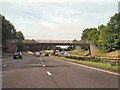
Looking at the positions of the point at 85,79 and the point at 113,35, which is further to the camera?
the point at 113,35

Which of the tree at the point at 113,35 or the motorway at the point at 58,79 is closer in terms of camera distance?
the motorway at the point at 58,79

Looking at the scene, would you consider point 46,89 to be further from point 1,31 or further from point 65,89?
point 1,31

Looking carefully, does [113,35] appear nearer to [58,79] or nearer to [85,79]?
[85,79]

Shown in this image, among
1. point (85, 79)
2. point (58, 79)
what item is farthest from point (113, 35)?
point (58, 79)

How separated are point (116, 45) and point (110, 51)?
6986 mm

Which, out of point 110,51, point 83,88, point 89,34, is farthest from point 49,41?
point 83,88

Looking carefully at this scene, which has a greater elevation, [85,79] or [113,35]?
[113,35]

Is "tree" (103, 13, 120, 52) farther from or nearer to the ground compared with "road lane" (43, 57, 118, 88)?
farther from the ground

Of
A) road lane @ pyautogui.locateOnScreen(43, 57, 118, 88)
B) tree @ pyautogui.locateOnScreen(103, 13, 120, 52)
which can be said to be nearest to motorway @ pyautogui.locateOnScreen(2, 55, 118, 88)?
road lane @ pyautogui.locateOnScreen(43, 57, 118, 88)

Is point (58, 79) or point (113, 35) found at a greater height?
point (113, 35)

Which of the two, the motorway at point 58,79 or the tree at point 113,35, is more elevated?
the tree at point 113,35

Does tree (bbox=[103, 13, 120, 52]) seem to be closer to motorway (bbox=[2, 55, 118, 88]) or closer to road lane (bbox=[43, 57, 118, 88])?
motorway (bbox=[2, 55, 118, 88])

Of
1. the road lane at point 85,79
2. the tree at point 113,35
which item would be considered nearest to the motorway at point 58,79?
the road lane at point 85,79

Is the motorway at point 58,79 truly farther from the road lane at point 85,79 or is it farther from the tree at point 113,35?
the tree at point 113,35
